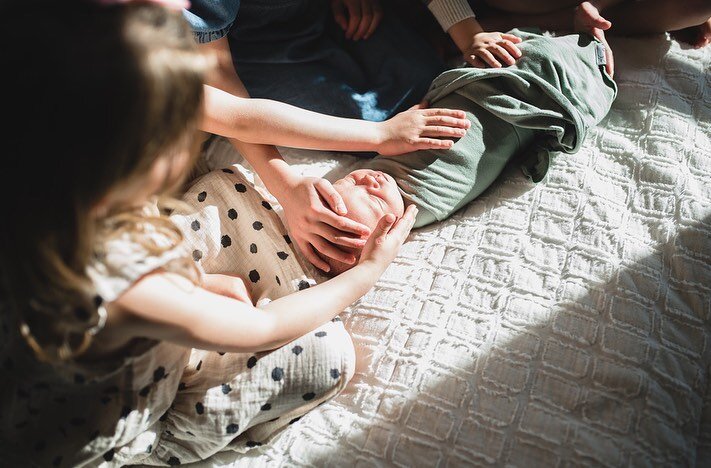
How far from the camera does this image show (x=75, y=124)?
0.51 metres

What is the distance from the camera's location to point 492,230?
100cm

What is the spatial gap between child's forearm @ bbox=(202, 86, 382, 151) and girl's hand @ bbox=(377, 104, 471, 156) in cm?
2

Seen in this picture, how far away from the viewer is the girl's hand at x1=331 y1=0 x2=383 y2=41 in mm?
1229

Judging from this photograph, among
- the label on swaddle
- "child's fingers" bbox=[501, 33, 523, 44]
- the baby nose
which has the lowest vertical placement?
the baby nose

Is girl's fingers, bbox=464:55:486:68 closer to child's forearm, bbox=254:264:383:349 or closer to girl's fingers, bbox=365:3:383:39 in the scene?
girl's fingers, bbox=365:3:383:39

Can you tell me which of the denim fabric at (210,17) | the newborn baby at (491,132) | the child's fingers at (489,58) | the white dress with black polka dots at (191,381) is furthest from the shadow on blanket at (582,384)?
the denim fabric at (210,17)

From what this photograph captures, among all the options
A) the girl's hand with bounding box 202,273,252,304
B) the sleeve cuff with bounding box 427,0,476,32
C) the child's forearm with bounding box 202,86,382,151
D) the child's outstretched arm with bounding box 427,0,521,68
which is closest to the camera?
the girl's hand with bounding box 202,273,252,304

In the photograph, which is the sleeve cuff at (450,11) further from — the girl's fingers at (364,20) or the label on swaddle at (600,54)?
the label on swaddle at (600,54)

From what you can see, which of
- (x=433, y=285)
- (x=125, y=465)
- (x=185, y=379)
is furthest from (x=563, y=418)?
(x=125, y=465)

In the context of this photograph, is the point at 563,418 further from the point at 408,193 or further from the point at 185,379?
the point at 185,379

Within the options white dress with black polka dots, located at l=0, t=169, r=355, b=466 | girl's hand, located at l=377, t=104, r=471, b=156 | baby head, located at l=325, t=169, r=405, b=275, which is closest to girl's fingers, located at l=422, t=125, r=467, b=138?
girl's hand, located at l=377, t=104, r=471, b=156

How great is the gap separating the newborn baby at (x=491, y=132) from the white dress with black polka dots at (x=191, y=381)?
0.15 m

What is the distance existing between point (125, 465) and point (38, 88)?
604 millimetres

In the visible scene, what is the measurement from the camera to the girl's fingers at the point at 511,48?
1.08m
